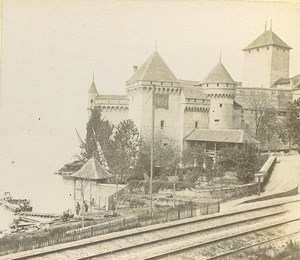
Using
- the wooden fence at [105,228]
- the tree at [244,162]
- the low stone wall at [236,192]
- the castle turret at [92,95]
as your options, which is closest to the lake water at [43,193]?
the wooden fence at [105,228]

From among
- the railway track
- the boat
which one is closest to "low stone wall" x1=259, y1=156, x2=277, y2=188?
the railway track

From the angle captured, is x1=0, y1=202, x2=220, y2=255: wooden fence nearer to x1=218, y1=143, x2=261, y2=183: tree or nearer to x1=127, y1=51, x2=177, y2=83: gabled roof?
x1=218, y1=143, x2=261, y2=183: tree

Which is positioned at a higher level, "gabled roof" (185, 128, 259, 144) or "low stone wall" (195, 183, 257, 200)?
"gabled roof" (185, 128, 259, 144)

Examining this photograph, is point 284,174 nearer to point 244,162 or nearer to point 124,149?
point 244,162

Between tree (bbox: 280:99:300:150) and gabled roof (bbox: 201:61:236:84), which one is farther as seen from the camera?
tree (bbox: 280:99:300:150)

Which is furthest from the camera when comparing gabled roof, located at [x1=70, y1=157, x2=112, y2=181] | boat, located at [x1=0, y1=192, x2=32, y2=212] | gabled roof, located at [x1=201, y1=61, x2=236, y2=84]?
gabled roof, located at [x1=201, y1=61, x2=236, y2=84]

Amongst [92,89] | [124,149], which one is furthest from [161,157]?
[92,89]
